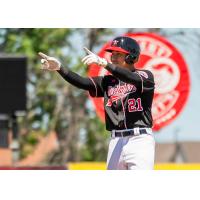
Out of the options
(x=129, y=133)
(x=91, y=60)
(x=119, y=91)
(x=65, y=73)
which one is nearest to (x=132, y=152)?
(x=129, y=133)

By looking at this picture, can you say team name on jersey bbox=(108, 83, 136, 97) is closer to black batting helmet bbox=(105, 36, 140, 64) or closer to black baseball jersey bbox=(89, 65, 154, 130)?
black baseball jersey bbox=(89, 65, 154, 130)

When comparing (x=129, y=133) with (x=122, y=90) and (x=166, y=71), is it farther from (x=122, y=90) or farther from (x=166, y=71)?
(x=166, y=71)

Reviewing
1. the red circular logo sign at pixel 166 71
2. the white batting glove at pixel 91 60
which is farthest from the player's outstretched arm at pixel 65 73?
the red circular logo sign at pixel 166 71

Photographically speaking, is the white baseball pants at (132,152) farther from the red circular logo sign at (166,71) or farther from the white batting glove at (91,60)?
the red circular logo sign at (166,71)

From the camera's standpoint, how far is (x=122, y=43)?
7855 mm

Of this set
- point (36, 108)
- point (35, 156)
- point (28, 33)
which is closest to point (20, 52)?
point (28, 33)

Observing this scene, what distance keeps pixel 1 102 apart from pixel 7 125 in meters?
0.73

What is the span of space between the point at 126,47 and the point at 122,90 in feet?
1.50

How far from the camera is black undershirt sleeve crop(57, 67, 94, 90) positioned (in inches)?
316

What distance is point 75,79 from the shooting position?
8055 mm

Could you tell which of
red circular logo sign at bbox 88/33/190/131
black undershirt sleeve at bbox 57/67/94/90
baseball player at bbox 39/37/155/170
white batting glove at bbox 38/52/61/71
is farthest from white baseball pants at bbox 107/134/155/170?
red circular logo sign at bbox 88/33/190/131

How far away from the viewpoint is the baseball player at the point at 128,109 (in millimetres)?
7871

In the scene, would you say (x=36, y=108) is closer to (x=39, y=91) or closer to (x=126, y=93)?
(x=39, y=91)
